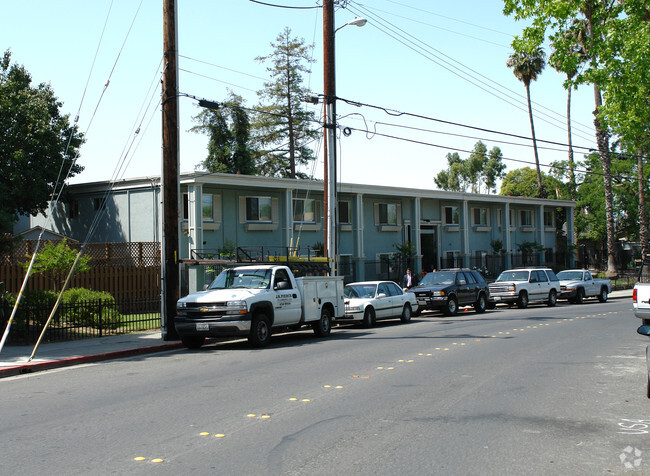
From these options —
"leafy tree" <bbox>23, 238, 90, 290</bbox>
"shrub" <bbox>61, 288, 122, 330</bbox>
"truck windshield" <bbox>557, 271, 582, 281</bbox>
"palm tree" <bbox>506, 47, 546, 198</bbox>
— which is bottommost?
"shrub" <bbox>61, 288, 122, 330</bbox>

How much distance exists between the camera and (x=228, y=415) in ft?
26.4

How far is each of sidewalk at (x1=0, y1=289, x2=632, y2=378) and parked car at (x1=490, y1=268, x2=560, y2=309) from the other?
16.6 metres

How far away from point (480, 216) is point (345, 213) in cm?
1477

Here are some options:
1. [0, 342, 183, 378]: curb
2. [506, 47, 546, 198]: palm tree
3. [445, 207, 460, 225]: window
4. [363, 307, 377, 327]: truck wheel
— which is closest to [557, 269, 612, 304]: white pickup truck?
[445, 207, 460, 225]: window

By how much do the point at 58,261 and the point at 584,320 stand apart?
16234 millimetres

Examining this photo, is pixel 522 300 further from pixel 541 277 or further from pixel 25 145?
pixel 25 145

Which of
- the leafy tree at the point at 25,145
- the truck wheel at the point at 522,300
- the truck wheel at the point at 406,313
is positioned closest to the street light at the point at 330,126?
the truck wheel at the point at 406,313

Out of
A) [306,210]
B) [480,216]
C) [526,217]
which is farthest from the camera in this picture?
[526,217]

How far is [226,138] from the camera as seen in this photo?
5088cm

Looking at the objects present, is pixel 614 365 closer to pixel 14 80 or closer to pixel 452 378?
pixel 452 378

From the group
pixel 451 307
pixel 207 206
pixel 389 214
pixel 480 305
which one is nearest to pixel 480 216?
pixel 389 214

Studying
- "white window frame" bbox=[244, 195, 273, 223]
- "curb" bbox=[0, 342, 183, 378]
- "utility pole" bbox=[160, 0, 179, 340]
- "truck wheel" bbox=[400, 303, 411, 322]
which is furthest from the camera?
"white window frame" bbox=[244, 195, 273, 223]

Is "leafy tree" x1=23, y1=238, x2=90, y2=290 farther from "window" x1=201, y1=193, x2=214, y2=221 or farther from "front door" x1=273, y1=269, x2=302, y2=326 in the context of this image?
"window" x1=201, y1=193, x2=214, y2=221

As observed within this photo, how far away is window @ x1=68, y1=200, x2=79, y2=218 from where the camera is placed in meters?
34.4
